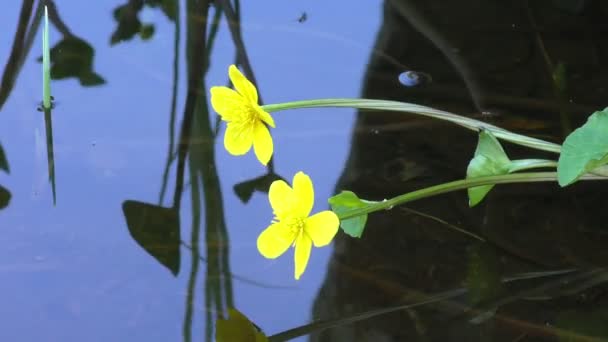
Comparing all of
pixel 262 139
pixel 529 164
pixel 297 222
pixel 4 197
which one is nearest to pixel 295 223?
pixel 297 222

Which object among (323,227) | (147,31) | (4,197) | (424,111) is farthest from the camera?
(147,31)

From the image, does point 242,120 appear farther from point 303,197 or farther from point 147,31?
point 147,31

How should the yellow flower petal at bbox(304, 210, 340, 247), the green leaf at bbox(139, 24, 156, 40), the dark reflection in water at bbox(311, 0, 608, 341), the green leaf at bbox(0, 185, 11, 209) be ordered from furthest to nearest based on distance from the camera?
the green leaf at bbox(139, 24, 156, 40)
the green leaf at bbox(0, 185, 11, 209)
the dark reflection in water at bbox(311, 0, 608, 341)
the yellow flower petal at bbox(304, 210, 340, 247)

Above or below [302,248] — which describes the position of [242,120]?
above

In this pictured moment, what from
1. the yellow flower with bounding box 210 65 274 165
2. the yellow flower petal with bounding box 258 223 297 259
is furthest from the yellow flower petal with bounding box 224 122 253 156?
the yellow flower petal with bounding box 258 223 297 259

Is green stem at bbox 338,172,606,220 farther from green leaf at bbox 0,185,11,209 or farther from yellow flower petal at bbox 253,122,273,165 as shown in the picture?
green leaf at bbox 0,185,11,209

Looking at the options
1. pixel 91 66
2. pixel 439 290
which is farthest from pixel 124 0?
pixel 439 290
